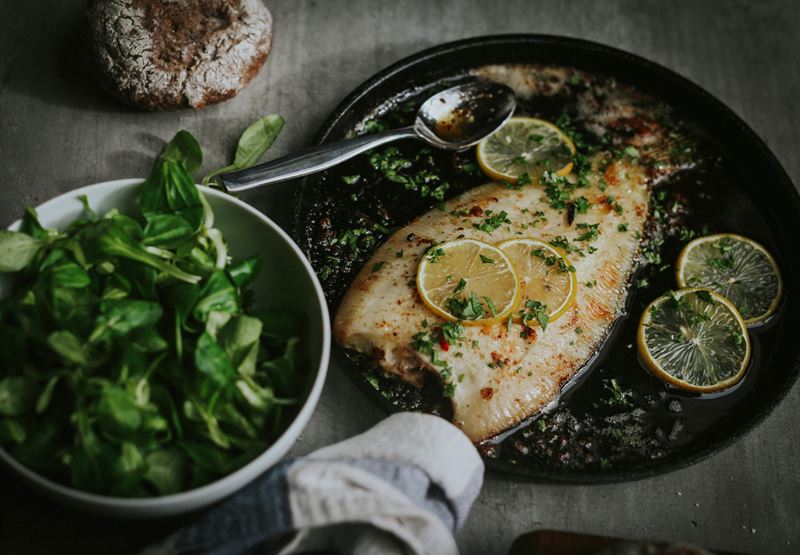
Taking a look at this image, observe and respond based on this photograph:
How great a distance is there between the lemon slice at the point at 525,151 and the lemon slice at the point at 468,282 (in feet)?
1.24

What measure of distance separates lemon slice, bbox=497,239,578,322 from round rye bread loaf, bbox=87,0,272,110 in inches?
39.9

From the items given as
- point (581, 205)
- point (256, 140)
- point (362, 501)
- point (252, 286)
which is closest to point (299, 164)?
point (256, 140)

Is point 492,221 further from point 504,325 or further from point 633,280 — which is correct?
point 633,280

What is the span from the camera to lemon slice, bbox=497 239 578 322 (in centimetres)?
201

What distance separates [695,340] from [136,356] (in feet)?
4.88

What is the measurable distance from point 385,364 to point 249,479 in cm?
53

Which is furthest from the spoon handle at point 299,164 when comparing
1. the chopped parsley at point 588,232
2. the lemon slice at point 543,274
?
the chopped parsley at point 588,232

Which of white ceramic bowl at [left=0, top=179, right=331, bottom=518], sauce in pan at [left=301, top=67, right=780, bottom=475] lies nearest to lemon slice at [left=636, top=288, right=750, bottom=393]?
sauce in pan at [left=301, top=67, right=780, bottom=475]

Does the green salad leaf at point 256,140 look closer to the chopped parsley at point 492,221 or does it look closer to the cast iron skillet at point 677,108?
the cast iron skillet at point 677,108

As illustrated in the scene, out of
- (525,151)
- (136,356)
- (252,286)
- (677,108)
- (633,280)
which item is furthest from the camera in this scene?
(677,108)

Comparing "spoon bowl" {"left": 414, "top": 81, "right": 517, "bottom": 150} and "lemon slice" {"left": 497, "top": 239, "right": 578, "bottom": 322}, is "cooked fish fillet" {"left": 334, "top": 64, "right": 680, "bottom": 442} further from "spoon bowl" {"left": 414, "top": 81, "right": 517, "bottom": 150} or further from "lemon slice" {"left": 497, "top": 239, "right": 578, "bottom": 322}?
"spoon bowl" {"left": 414, "top": 81, "right": 517, "bottom": 150}

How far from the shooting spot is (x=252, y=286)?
1865 millimetres

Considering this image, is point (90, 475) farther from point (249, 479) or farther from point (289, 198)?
point (289, 198)

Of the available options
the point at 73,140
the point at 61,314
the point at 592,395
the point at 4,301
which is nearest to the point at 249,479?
the point at 61,314
